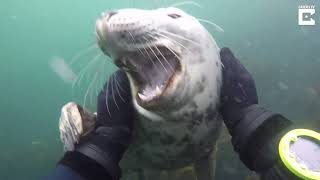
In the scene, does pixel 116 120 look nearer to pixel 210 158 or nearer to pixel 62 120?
pixel 62 120

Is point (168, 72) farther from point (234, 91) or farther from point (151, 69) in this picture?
point (234, 91)

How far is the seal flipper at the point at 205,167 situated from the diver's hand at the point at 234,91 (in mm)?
967

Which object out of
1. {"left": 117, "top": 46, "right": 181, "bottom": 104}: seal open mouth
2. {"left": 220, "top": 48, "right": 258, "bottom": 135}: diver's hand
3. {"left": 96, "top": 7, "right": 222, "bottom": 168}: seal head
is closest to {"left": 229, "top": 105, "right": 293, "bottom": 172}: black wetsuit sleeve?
{"left": 220, "top": 48, "right": 258, "bottom": 135}: diver's hand

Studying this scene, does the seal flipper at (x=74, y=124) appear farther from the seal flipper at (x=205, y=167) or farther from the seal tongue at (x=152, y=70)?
the seal flipper at (x=205, y=167)

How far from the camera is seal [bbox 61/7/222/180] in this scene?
2357 mm

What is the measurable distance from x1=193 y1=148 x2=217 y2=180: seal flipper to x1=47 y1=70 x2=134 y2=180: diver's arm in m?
1.12

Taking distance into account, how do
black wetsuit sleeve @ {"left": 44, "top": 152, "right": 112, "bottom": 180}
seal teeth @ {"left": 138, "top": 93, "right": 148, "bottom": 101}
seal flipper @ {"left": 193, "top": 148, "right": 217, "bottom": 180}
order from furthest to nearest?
seal flipper @ {"left": 193, "top": 148, "right": 217, "bottom": 180} → seal teeth @ {"left": 138, "top": 93, "right": 148, "bottom": 101} → black wetsuit sleeve @ {"left": 44, "top": 152, "right": 112, "bottom": 180}

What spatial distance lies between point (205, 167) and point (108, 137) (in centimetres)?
152

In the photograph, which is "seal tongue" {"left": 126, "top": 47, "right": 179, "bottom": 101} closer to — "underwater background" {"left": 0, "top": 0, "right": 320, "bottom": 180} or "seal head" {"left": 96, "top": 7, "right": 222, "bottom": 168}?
"seal head" {"left": 96, "top": 7, "right": 222, "bottom": 168}

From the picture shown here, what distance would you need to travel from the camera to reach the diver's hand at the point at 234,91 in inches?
108

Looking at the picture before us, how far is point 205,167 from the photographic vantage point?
389cm

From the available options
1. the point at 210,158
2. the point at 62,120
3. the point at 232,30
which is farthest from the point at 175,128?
the point at 232,30

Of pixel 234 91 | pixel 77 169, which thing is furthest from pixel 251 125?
pixel 77 169

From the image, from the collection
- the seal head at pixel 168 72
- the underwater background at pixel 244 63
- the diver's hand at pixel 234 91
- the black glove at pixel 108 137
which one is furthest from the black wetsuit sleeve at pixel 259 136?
the underwater background at pixel 244 63
